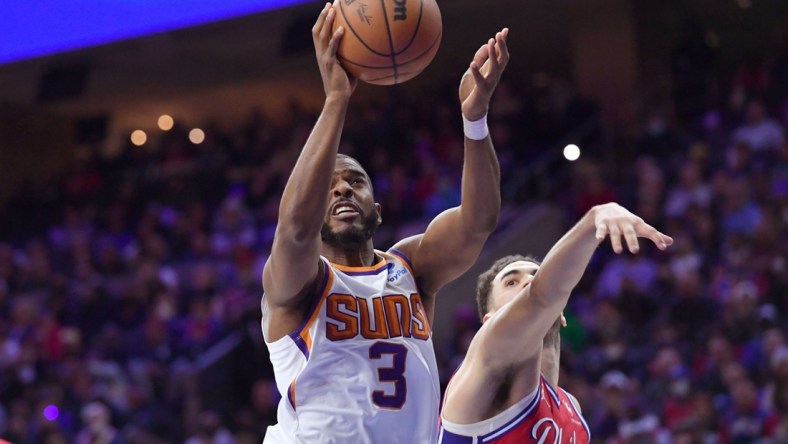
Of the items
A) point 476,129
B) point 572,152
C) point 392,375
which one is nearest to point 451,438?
point 392,375

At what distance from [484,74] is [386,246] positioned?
7318 millimetres

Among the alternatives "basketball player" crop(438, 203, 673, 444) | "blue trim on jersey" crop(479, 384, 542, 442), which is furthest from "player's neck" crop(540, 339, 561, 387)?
"blue trim on jersey" crop(479, 384, 542, 442)

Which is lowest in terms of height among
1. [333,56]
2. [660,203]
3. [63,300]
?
[63,300]

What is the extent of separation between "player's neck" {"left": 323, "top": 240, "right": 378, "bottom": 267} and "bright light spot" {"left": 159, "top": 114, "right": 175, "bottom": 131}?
47.3 feet

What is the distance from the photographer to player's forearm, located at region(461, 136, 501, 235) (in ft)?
13.2

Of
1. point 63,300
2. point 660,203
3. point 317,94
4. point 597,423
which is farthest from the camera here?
point 317,94

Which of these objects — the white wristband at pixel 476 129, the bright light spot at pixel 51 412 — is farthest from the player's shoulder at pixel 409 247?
the bright light spot at pixel 51 412

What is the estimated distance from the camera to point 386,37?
3738 mm

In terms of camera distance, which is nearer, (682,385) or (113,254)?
(682,385)

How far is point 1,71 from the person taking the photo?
15445 mm

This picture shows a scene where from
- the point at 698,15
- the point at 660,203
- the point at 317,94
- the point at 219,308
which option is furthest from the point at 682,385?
the point at 317,94

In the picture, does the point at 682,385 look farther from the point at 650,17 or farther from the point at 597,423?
the point at 650,17

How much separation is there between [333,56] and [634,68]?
9.81m

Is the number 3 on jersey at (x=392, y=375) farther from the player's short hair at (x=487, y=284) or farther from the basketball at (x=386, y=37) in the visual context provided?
the player's short hair at (x=487, y=284)
